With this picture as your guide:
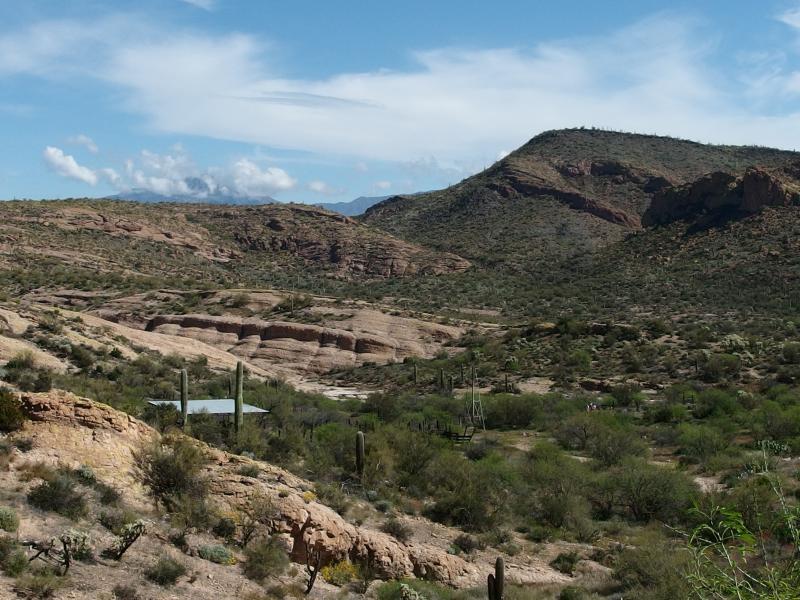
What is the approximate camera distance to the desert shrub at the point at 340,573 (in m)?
13.6

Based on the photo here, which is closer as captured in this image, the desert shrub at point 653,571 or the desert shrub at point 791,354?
the desert shrub at point 653,571

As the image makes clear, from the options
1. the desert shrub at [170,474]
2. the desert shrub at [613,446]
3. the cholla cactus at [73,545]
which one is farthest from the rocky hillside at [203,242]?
the cholla cactus at [73,545]

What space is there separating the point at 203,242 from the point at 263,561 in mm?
80108

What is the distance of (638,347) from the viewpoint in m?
45.4

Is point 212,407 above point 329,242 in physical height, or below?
below

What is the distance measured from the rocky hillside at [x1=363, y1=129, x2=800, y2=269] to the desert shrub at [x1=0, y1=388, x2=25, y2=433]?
258ft

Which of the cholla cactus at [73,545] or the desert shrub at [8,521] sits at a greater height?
the desert shrub at [8,521]

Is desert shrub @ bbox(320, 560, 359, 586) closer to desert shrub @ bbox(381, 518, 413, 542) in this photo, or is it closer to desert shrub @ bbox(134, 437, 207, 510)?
desert shrub @ bbox(381, 518, 413, 542)

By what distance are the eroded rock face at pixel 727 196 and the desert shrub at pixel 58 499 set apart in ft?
259

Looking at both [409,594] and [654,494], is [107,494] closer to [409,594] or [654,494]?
[409,594]

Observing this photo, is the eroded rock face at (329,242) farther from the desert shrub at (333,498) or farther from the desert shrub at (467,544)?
the desert shrub at (333,498)

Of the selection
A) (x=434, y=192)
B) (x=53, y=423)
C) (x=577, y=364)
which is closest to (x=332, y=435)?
(x=53, y=423)

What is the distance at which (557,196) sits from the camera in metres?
115

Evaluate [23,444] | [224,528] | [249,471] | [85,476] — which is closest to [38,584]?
[85,476]
